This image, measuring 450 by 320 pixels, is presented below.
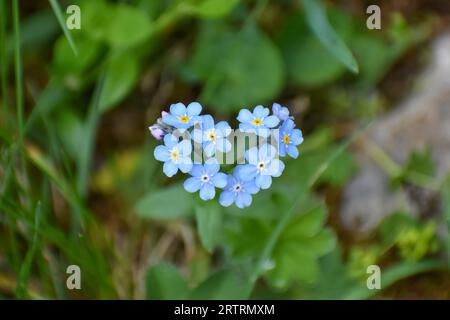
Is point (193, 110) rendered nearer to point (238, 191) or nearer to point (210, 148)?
point (210, 148)

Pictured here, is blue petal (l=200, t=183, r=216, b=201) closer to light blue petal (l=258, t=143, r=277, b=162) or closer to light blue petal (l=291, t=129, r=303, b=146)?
light blue petal (l=258, t=143, r=277, b=162)

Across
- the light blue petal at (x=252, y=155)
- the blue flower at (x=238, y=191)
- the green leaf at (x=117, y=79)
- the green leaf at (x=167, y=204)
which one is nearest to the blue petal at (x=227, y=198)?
the blue flower at (x=238, y=191)

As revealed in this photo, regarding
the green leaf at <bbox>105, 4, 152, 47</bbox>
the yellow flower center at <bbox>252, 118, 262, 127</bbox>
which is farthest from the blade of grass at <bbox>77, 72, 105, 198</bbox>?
the yellow flower center at <bbox>252, 118, 262, 127</bbox>

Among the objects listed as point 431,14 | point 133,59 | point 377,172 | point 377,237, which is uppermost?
point 431,14

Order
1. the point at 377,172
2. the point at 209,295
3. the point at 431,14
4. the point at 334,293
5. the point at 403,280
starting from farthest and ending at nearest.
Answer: the point at 431,14
the point at 377,172
the point at 403,280
the point at 334,293
the point at 209,295

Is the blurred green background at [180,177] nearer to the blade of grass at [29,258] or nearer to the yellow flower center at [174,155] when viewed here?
the blade of grass at [29,258]
